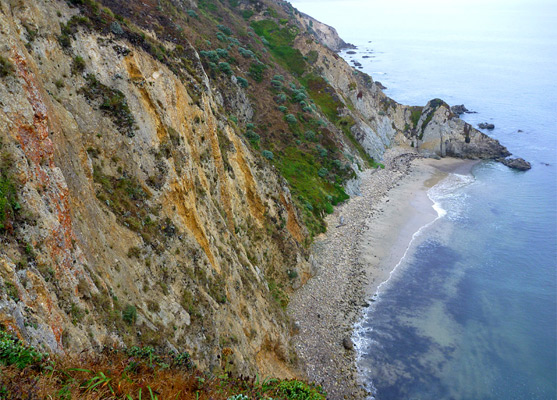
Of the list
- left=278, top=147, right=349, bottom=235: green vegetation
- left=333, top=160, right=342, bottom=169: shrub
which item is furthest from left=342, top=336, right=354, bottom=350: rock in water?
left=333, top=160, right=342, bottom=169: shrub

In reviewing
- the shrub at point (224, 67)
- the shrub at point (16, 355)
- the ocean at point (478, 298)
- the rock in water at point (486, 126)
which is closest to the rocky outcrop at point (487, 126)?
the rock in water at point (486, 126)

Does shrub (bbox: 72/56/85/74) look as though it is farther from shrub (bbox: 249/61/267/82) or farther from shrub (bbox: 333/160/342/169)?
shrub (bbox: 249/61/267/82)

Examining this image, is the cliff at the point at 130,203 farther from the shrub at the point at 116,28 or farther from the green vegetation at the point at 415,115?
the green vegetation at the point at 415,115

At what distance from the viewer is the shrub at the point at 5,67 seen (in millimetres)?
12609

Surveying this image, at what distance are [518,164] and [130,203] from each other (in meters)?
78.8

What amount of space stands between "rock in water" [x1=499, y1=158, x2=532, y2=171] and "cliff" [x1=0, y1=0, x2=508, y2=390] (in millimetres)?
55106

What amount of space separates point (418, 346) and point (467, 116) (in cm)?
8447

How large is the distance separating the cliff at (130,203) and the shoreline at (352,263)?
225 cm

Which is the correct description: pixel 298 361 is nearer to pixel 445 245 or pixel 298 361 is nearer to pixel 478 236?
pixel 445 245

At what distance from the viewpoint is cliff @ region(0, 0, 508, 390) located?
11523 mm

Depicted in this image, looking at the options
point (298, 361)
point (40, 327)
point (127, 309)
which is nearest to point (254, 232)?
point (298, 361)

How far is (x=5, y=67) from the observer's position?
12.8m

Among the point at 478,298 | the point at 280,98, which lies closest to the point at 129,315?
the point at 478,298

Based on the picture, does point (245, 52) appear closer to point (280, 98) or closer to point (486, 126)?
point (280, 98)
